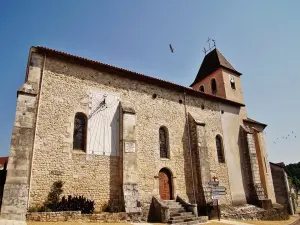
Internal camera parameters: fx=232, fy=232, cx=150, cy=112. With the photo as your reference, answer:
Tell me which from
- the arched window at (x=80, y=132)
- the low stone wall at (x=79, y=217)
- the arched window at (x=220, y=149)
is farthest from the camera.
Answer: the arched window at (x=220, y=149)

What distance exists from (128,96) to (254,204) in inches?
503

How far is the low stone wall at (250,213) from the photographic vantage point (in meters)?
15.1

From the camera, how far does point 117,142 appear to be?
1324 centimetres

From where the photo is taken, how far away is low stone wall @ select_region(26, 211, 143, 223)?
30.5ft

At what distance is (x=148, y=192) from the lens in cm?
1352

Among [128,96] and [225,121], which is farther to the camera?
[225,121]

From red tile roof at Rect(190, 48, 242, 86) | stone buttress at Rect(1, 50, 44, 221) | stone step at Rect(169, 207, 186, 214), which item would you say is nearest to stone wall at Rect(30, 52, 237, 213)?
stone buttress at Rect(1, 50, 44, 221)

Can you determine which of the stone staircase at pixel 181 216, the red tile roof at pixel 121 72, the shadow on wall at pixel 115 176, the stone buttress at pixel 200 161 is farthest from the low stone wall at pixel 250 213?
the red tile roof at pixel 121 72

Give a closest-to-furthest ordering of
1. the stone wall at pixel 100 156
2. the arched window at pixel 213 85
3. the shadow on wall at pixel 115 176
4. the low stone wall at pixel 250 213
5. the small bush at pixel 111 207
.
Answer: the stone wall at pixel 100 156 < the small bush at pixel 111 207 < the shadow on wall at pixel 115 176 < the low stone wall at pixel 250 213 < the arched window at pixel 213 85

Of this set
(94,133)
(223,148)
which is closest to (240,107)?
(223,148)

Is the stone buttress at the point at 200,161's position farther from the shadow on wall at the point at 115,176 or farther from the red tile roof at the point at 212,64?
the red tile roof at the point at 212,64

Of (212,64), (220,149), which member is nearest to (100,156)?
(220,149)

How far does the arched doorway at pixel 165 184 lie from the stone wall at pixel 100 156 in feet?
1.11

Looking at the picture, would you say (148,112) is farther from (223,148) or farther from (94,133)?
(223,148)
